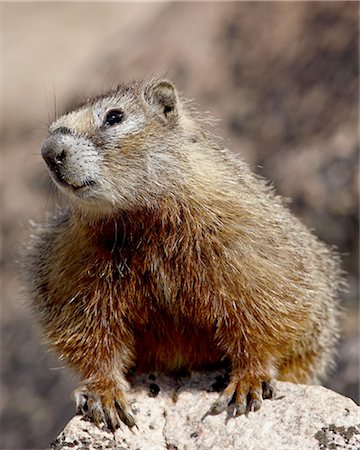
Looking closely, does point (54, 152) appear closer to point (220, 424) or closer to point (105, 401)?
point (105, 401)

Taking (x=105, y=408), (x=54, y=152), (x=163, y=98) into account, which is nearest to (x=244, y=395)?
(x=105, y=408)

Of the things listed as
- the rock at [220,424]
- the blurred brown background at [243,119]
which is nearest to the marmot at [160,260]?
the rock at [220,424]

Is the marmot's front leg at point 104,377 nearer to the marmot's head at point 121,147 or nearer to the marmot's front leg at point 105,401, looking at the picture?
the marmot's front leg at point 105,401

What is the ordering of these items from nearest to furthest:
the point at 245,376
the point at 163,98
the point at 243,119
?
the point at 245,376, the point at 163,98, the point at 243,119

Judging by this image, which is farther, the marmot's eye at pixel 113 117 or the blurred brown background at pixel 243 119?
the blurred brown background at pixel 243 119

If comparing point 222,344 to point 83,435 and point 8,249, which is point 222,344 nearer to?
point 83,435

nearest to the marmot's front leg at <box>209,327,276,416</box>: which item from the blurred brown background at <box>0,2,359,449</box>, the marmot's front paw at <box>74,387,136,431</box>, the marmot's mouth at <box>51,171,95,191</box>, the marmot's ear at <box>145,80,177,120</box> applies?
the marmot's front paw at <box>74,387,136,431</box>
